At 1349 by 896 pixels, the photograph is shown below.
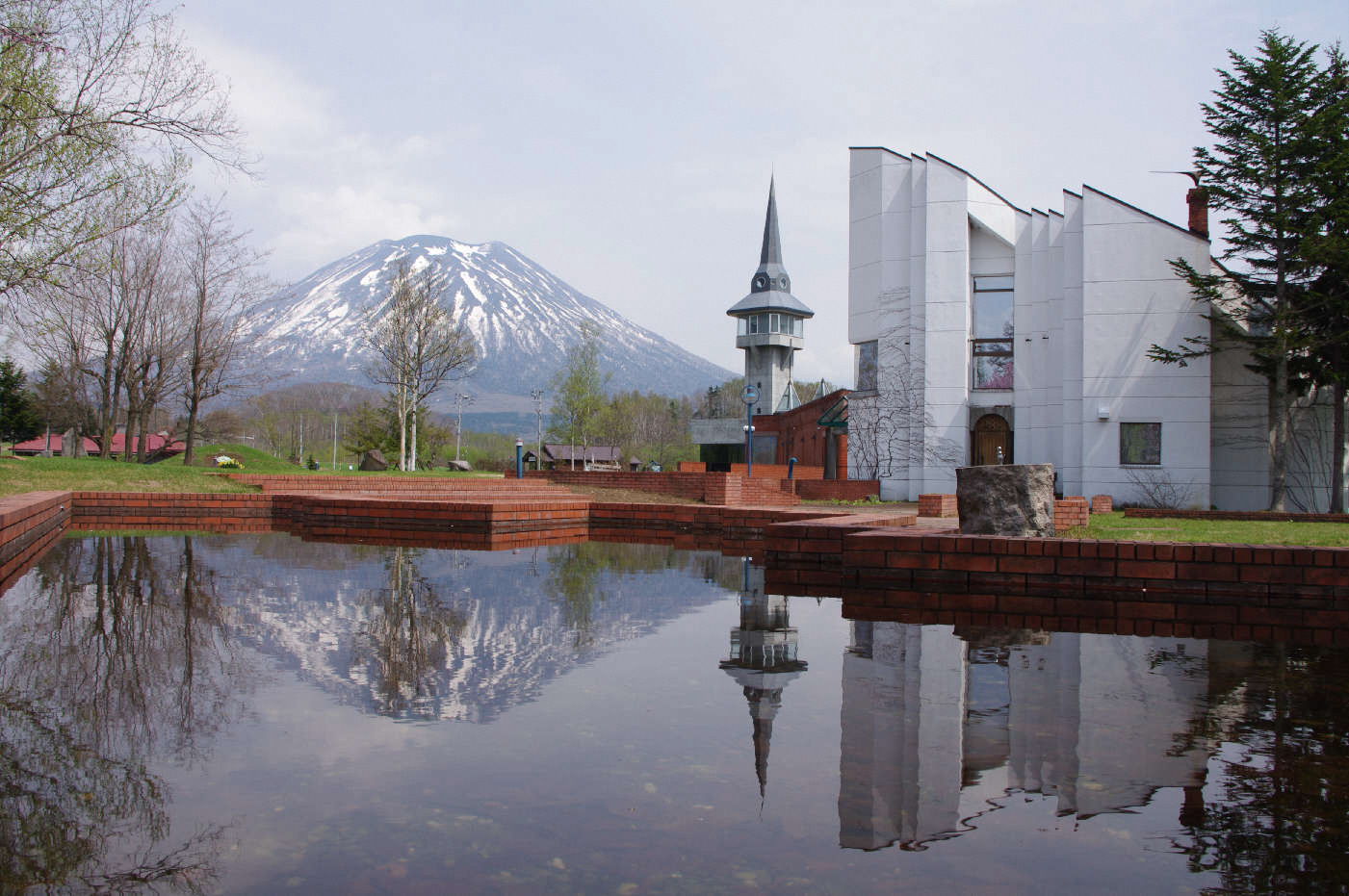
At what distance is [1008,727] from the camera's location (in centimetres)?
361

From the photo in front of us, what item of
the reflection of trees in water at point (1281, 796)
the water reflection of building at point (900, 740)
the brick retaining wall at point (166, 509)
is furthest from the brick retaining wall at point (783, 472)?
the reflection of trees in water at point (1281, 796)

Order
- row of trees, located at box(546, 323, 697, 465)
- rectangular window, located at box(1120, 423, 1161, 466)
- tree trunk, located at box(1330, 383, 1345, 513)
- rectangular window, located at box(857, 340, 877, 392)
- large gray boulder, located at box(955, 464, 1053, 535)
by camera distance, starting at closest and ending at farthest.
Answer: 1. large gray boulder, located at box(955, 464, 1053, 535)
2. tree trunk, located at box(1330, 383, 1345, 513)
3. rectangular window, located at box(1120, 423, 1161, 466)
4. rectangular window, located at box(857, 340, 877, 392)
5. row of trees, located at box(546, 323, 697, 465)

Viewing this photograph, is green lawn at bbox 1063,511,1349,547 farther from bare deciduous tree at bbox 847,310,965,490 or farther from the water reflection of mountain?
bare deciduous tree at bbox 847,310,965,490

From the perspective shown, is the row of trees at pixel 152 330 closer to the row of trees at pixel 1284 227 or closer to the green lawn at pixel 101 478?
the green lawn at pixel 101 478

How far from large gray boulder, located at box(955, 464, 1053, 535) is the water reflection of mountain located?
2.23 meters

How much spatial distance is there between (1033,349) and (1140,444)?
3.61 meters

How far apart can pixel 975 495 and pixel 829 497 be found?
18.0 metres

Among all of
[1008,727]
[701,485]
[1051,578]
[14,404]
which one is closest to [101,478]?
[701,485]

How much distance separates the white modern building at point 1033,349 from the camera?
21703 millimetres

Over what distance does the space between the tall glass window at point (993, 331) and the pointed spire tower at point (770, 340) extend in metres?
34.9

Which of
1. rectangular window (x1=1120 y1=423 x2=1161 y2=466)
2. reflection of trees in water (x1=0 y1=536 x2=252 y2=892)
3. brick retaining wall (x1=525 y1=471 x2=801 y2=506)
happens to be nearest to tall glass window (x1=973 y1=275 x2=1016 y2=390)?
rectangular window (x1=1120 y1=423 x2=1161 y2=466)

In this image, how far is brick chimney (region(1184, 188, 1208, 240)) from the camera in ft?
75.4

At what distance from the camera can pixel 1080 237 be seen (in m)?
22.5

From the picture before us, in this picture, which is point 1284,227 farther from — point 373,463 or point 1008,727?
point 373,463
